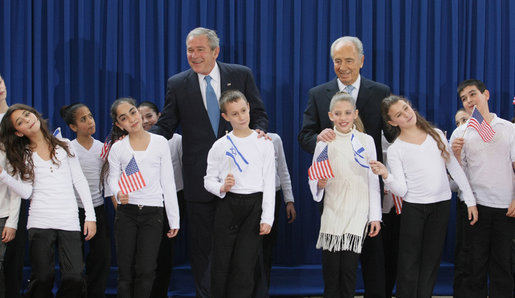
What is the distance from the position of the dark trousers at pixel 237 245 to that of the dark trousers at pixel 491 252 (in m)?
1.55

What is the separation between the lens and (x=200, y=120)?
3.67 m

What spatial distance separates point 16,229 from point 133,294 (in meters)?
0.93

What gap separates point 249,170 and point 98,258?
4.96 ft

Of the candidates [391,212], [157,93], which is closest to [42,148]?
[157,93]

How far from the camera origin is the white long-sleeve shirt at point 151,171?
11.2ft

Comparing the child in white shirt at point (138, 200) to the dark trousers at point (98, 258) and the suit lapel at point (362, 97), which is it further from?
the suit lapel at point (362, 97)

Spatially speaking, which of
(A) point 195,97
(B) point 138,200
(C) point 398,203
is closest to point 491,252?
(C) point 398,203

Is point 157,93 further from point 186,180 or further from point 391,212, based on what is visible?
point 391,212

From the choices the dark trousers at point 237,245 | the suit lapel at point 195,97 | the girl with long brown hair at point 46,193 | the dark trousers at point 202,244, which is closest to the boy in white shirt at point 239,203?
the dark trousers at point 237,245

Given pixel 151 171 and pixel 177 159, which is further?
pixel 177 159

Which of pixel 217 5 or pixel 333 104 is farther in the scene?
pixel 217 5

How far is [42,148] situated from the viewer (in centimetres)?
349

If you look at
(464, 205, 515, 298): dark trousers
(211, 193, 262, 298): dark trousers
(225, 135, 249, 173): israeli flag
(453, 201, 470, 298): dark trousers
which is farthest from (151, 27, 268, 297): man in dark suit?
(464, 205, 515, 298): dark trousers

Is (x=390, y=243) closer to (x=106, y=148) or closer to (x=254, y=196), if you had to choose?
(x=254, y=196)
